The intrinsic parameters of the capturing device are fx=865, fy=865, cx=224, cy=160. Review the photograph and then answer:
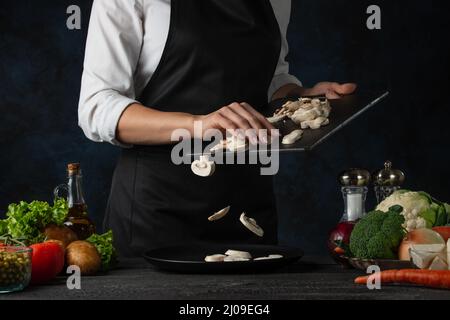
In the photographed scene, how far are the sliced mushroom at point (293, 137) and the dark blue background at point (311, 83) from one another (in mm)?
2504

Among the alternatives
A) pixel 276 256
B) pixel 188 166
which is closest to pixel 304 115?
pixel 276 256

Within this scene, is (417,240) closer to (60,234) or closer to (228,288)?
(228,288)

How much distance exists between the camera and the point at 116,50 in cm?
261

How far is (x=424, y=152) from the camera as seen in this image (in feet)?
15.3

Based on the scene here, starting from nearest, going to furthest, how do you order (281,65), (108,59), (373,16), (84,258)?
1. (84,258)
2. (108,59)
3. (281,65)
4. (373,16)

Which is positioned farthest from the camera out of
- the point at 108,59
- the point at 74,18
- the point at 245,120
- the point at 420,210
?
the point at 74,18

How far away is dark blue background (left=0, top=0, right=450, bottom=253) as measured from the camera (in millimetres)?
4531

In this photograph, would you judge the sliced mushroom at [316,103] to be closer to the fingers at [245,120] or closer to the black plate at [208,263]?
the fingers at [245,120]

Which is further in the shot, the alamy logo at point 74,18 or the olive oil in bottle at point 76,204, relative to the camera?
the alamy logo at point 74,18

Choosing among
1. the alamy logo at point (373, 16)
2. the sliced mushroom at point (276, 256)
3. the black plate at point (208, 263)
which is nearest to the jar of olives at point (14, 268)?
the black plate at point (208, 263)

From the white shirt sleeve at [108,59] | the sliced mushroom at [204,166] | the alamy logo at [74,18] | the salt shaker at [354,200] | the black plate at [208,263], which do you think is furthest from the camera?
the alamy logo at [74,18]

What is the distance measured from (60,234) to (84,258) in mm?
127

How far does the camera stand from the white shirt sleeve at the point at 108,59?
8.44 feet
